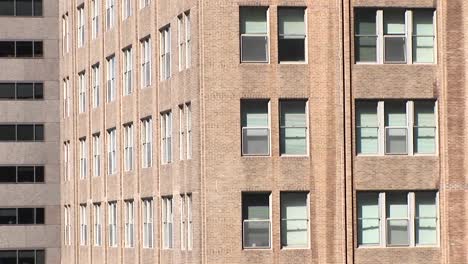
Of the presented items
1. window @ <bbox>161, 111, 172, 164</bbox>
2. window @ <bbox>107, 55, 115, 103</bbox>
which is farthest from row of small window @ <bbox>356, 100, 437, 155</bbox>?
window @ <bbox>107, 55, 115, 103</bbox>

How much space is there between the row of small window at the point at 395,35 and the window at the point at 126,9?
16182 mm

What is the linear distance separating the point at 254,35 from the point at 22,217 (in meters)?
38.0

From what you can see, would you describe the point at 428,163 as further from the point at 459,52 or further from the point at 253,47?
the point at 253,47

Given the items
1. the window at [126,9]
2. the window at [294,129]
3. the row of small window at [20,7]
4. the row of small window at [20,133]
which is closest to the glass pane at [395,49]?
the window at [294,129]

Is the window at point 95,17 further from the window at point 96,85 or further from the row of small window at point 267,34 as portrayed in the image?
the row of small window at point 267,34

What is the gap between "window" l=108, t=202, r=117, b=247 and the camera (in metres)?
73.6

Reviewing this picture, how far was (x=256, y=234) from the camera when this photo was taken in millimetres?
56344

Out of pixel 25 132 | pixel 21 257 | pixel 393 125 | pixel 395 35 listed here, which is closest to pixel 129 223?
pixel 393 125

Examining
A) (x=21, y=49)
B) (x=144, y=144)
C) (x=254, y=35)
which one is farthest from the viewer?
(x=21, y=49)

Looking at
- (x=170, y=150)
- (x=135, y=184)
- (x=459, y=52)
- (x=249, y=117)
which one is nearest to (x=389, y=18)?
(x=459, y=52)

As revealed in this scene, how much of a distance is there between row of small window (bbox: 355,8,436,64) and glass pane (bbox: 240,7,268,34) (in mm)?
3513

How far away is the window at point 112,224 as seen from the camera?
73.6 metres

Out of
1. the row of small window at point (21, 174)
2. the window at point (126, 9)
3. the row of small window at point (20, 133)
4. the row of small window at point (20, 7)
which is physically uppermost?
the row of small window at point (20, 7)

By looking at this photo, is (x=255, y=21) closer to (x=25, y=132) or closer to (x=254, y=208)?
(x=254, y=208)
